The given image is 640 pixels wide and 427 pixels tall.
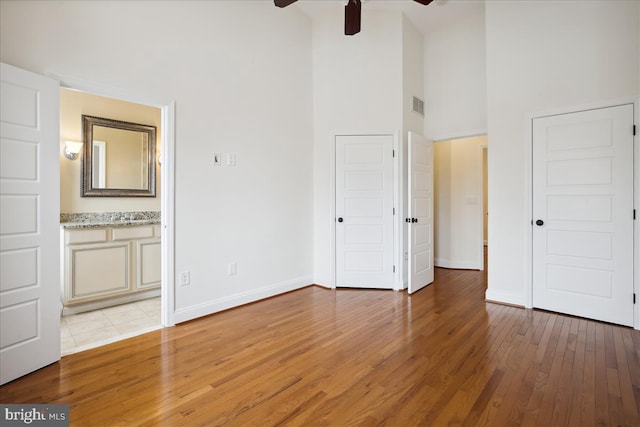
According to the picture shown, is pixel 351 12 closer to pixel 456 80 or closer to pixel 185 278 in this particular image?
pixel 456 80

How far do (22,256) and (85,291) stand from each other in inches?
59.1

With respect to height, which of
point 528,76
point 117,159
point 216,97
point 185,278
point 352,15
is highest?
point 352,15

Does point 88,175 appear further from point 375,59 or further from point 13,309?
point 375,59


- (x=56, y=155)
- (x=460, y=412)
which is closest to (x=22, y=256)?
(x=56, y=155)

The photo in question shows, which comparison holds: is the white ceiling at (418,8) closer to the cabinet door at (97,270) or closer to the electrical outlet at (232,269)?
the electrical outlet at (232,269)

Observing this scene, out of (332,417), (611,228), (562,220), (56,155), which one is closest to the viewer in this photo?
(332,417)

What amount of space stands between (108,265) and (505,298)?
4556 millimetres

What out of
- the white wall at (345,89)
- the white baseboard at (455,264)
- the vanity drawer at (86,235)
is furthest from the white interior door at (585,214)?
the vanity drawer at (86,235)

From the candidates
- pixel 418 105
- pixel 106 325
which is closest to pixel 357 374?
pixel 106 325

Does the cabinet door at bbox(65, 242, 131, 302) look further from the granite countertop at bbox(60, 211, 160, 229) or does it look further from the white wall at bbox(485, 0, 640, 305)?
the white wall at bbox(485, 0, 640, 305)

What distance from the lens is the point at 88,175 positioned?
12.4 ft

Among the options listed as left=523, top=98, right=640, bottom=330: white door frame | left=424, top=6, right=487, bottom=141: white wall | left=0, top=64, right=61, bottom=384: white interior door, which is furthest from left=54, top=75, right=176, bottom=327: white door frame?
left=523, top=98, right=640, bottom=330: white door frame

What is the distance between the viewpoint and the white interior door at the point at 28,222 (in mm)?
2023

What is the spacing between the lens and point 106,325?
308 cm
